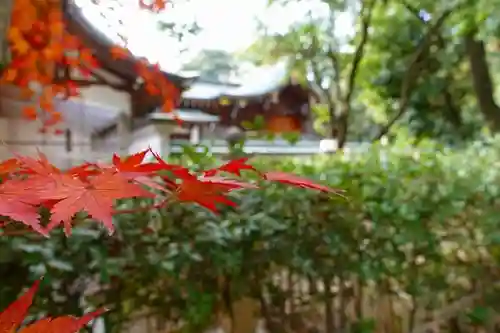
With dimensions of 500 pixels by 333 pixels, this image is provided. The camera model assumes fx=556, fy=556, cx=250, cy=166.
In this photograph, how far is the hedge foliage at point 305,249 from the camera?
1.14 m

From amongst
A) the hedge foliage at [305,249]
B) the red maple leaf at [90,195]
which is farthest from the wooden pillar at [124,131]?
the red maple leaf at [90,195]

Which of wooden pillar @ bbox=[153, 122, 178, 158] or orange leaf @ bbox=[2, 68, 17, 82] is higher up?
orange leaf @ bbox=[2, 68, 17, 82]

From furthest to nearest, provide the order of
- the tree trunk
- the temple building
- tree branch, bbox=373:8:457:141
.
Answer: the tree trunk → tree branch, bbox=373:8:457:141 → the temple building

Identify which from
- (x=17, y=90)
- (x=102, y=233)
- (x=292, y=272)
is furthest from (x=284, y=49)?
(x=102, y=233)

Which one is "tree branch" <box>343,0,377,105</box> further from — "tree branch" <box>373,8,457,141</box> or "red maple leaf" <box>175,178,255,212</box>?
"red maple leaf" <box>175,178,255,212</box>

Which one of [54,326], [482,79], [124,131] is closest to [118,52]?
[124,131]

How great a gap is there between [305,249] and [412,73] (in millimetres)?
2174

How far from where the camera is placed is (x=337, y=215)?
143cm

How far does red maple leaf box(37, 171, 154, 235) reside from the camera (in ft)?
1.45

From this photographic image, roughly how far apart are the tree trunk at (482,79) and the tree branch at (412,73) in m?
0.32

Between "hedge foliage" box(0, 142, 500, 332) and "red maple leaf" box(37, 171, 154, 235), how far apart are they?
0.63 m

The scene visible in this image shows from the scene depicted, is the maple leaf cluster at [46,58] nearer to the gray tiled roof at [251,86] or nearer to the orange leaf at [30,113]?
the orange leaf at [30,113]

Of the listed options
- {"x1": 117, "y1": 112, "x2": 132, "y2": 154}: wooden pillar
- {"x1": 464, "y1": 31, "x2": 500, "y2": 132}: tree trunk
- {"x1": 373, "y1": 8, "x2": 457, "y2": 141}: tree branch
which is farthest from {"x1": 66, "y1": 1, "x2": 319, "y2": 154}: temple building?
{"x1": 464, "y1": 31, "x2": 500, "y2": 132}: tree trunk

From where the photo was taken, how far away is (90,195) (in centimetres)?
45
